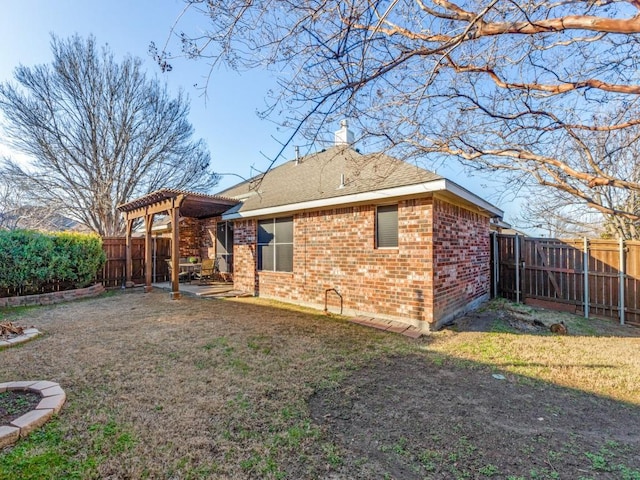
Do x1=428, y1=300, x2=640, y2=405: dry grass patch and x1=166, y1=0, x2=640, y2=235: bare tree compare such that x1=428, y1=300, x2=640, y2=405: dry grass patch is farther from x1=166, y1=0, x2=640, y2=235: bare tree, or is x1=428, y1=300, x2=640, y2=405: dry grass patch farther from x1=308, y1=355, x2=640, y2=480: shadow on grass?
x1=166, y1=0, x2=640, y2=235: bare tree

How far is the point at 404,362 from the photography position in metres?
4.30

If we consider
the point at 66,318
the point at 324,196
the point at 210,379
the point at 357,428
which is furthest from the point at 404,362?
the point at 66,318

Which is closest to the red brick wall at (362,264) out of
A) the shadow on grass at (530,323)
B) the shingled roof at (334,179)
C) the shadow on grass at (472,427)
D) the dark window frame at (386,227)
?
the dark window frame at (386,227)

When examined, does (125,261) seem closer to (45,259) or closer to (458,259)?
(45,259)

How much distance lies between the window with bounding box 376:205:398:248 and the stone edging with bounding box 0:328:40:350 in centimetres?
638

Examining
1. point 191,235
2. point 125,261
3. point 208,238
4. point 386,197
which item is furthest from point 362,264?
point 125,261

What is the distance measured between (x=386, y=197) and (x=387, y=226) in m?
0.67

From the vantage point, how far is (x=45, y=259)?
27.9 ft

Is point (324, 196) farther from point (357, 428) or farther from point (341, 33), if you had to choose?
point (357, 428)

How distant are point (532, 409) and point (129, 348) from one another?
17.3 feet

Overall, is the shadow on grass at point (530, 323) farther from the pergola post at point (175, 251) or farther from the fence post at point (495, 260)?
the pergola post at point (175, 251)

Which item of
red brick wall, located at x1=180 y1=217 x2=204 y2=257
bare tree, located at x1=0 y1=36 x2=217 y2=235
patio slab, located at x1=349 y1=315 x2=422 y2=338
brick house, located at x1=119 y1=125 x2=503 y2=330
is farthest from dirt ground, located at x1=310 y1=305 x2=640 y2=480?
bare tree, located at x1=0 y1=36 x2=217 y2=235

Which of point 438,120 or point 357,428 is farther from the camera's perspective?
point 438,120

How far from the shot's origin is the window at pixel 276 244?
27.7 feet
